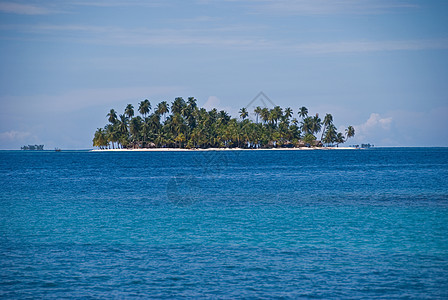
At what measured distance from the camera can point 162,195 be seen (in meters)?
55.5

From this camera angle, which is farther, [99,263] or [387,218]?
[387,218]

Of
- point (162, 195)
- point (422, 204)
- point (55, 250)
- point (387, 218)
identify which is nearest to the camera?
point (55, 250)

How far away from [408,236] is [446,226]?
5.21 m

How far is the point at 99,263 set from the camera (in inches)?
911

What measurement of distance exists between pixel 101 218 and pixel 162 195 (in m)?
18.2

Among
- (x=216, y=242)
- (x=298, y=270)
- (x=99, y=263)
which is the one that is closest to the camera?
(x=298, y=270)

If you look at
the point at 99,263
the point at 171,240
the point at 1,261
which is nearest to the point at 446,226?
the point at 171,240

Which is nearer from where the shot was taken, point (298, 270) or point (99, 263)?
point (298, 270)

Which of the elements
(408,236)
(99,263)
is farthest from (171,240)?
(408,236)

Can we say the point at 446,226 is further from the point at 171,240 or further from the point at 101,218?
the point at 101,218

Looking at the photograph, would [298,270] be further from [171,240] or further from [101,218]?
[101,218]

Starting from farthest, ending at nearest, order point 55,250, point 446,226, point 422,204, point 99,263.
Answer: point 422,204
point 446,226
point 55,250
point 99,263

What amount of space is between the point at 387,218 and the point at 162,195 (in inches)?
1052

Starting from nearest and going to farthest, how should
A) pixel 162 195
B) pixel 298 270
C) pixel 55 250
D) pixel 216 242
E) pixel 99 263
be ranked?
pixel 298 270, pixel 99 263, pixel 55 250, pixel 216 242, pixel 162 195
